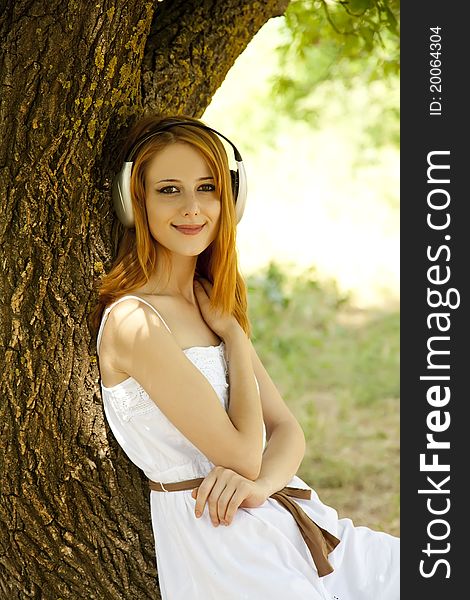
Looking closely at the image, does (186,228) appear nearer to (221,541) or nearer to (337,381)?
(221,541)

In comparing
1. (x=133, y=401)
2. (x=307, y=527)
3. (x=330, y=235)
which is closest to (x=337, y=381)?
(x=330, y=235)

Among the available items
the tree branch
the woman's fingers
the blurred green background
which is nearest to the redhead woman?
the woman's fingers

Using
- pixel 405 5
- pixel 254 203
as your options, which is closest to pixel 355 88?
pixel 254 203

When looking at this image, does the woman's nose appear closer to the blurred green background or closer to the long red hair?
the long red hair

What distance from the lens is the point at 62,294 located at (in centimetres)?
240

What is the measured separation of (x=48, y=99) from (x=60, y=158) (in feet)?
0.46

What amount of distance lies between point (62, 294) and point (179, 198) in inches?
14.8

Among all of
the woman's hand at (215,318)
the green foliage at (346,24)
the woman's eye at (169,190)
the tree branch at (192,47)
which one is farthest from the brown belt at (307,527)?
the green foliage at (346,24)

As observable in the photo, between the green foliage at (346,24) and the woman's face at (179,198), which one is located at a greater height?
the green foliage at (346,24)

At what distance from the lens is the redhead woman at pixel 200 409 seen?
228 centimetres

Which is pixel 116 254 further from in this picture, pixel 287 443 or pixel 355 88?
pixel 355 88

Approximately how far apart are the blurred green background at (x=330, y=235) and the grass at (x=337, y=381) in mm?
11

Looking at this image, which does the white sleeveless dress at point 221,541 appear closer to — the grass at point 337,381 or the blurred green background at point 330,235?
the blurred green background at point 330,235

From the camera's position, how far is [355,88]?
11.3 m
